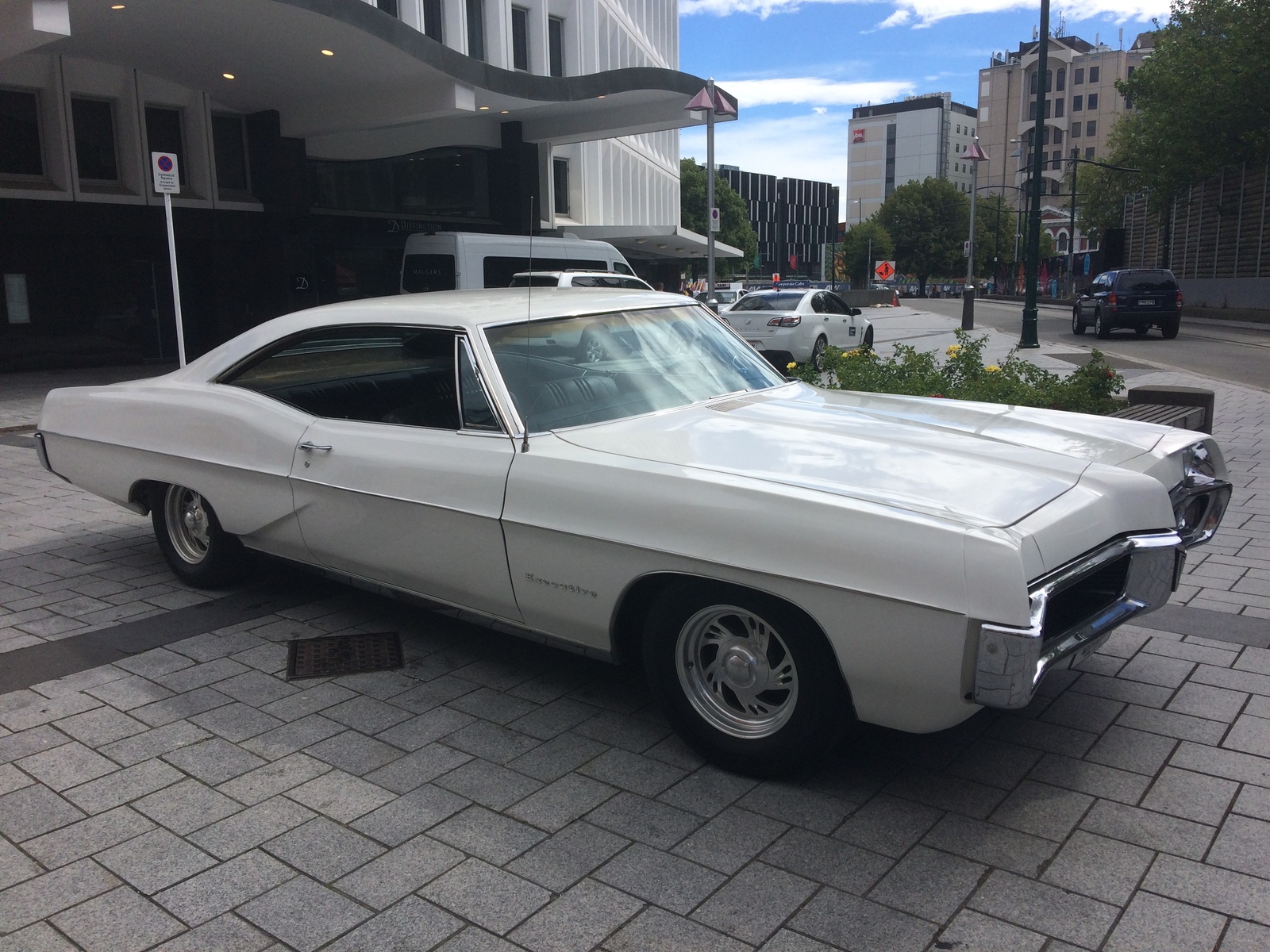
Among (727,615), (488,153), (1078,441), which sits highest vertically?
(488,153)

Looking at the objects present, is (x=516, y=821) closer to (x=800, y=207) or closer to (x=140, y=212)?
(x=140, y=212)

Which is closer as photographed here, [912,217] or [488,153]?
[488,153]

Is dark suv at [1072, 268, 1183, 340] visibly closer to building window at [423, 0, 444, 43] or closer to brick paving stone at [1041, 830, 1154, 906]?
building window at [423, 0, 444, 43]

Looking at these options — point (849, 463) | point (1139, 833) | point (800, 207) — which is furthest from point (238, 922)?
point (800, 207)

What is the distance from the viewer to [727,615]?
324 centimetres

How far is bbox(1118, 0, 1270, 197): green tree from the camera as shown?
32.2m

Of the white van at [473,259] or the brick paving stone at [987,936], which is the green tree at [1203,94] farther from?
the brick paving stone at [987,936]

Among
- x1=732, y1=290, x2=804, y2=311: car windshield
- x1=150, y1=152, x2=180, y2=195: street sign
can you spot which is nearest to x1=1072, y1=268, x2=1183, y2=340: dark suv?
x1=732, y1=290, x2=804, y2=311: car windshield

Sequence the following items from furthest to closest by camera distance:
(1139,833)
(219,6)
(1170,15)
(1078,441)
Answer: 1. (1170,15)
2. (219,6)
3. (1078,441)
4. (1139,833)

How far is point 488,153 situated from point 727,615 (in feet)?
87.9

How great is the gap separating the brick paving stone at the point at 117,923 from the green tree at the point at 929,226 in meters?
95.1

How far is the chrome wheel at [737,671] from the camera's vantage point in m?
3.14

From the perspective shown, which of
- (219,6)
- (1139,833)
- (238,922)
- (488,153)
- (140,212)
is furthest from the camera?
(488,153)

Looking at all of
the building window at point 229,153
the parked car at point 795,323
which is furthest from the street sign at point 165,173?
the building window at point 229,153
